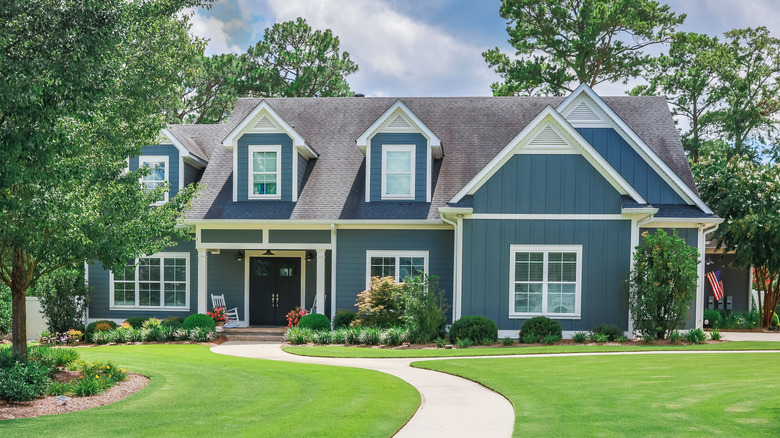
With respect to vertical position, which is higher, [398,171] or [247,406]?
[398,171]

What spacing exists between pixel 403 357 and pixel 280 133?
8.74 meters

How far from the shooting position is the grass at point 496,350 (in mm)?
15016

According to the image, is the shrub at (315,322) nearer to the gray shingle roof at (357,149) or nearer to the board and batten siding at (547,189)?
the gray shingle roof at (357,149)

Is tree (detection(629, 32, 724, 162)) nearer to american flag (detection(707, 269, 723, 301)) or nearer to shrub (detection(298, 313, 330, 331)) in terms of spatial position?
american flag (detection(707, 269, 723, 301))

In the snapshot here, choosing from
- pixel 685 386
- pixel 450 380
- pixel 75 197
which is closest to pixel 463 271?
pixel 450 380

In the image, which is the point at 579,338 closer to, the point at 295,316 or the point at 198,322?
the point at 295,316

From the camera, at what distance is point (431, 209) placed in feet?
64.5

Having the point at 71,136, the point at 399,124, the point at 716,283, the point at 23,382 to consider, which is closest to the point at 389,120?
the point at 399,124

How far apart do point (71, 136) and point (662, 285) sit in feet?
44.8

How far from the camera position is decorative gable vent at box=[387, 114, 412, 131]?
19.9 m

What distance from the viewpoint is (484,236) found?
17.9 meters

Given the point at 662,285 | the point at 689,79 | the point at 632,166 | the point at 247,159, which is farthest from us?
the point at 689,79

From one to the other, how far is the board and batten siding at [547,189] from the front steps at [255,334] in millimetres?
6826

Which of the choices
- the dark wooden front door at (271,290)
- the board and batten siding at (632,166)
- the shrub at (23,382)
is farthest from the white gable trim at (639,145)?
the shrub at (23,382)
